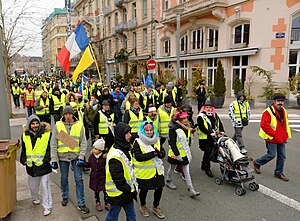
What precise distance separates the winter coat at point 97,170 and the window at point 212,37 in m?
19.1

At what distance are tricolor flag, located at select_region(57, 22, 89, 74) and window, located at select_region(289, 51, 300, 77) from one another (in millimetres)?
14014

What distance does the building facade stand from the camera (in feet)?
54.7

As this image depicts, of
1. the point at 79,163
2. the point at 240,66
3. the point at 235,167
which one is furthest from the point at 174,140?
the point at 240,66

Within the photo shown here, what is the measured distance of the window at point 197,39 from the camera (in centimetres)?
2258

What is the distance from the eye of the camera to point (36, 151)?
A: 4168mm

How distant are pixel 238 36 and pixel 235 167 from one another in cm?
1656

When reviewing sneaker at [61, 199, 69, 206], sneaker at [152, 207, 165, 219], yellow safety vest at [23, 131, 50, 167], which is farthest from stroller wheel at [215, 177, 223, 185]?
yellow safety vest at [23, 131, 50, 167]

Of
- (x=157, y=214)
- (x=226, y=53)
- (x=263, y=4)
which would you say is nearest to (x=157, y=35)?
(x=226, y=53)

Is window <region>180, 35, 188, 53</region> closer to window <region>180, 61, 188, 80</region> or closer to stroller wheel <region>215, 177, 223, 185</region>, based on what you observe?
window <region>180, 61, 188, 80</region>

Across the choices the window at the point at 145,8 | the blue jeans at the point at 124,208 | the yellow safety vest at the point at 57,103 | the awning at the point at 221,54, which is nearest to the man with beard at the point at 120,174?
the blue jeans at the point at 124,208

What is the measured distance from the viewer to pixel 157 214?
4262mm

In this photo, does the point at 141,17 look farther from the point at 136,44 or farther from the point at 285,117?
the point at 285,117

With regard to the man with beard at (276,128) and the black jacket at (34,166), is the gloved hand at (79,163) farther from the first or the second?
the man with beard at (276,128)

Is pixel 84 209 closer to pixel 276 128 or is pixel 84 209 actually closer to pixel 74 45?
pixel 276 128
